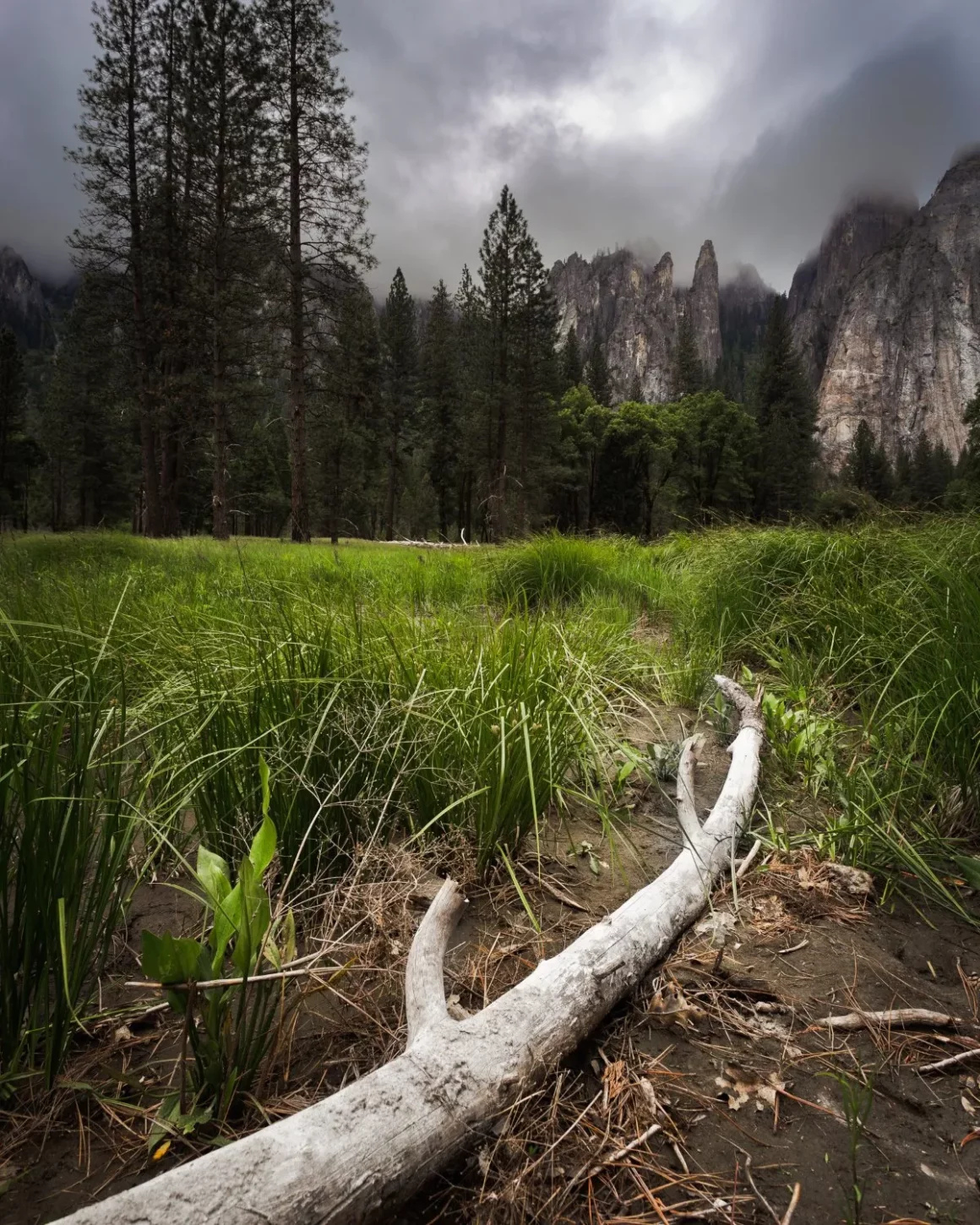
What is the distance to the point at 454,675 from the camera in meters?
2.25

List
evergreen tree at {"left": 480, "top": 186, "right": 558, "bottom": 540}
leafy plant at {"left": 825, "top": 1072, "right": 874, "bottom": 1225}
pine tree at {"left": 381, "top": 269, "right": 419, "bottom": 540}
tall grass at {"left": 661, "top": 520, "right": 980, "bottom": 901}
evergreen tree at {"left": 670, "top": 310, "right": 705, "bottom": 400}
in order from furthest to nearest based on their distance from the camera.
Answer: evergreen tree at {"left": 670, "top": 310, "right": 705, "bottom": 400}, pine tree at {"left": 381, "top": 269, "right": 419, "bottom": 540}, evergreen tree at {"left": 480, "top": 186, "right": 558, "bottom": 540}, tall grass at {"left": 661, "top": 520, "right": 980, "bottom": 901}, leafy plant at {"left": 825, "top": 1072, "right": 874, "bottom": 1225}

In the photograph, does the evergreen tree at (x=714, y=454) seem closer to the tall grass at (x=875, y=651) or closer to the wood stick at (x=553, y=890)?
the tall grass at (x=875, y=651)

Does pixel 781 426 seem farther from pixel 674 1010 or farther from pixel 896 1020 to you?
pixel 674 1010

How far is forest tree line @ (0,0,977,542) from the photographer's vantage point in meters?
15.6

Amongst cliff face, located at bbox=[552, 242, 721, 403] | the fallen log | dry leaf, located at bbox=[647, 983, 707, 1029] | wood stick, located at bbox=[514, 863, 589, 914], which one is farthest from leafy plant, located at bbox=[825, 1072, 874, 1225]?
cliff face, located at bbox=[552, 242, 721, 403]

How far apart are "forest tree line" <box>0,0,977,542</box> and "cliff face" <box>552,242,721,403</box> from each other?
62.0m

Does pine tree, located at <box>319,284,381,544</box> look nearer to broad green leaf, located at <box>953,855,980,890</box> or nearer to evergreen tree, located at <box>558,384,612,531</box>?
evergreen tree, located at <box>558,384,612,531</box>

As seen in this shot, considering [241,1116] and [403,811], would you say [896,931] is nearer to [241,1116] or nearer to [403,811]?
[403,811]

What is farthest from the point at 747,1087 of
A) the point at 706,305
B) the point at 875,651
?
the point at 706,305

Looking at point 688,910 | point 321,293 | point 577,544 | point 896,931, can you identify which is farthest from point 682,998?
point 321,293

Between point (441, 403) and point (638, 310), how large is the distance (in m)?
100

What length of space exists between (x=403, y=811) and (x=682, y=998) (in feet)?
3.34

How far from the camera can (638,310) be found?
11775cm

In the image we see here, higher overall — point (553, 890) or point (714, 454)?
point (714, 454)
